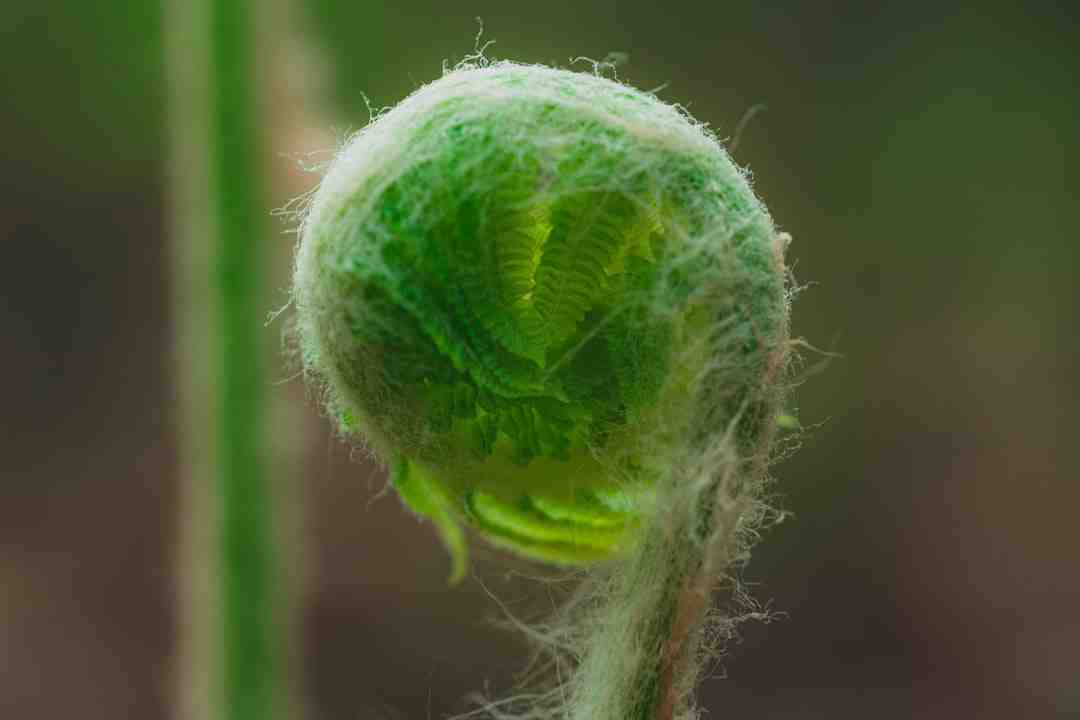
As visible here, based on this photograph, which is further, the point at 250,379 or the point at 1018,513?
the point at 1018,513

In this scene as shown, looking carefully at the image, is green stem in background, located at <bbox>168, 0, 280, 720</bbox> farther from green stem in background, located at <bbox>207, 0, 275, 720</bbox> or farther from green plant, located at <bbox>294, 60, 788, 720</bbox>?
green plant, located at <bbox>294, 60, 788, 720</bbox>

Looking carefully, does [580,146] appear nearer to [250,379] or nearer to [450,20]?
[250,379]

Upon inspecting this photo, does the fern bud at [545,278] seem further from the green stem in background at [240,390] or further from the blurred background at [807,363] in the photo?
the blurred background at [807,363]

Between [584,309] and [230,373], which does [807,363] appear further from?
[584,309]

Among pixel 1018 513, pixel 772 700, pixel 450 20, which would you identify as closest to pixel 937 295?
pixel 1018 513

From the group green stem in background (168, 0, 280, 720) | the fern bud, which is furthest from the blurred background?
the fern bud

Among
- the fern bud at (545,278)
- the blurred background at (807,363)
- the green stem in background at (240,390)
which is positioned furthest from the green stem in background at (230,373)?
the blurred background at (807,363)
